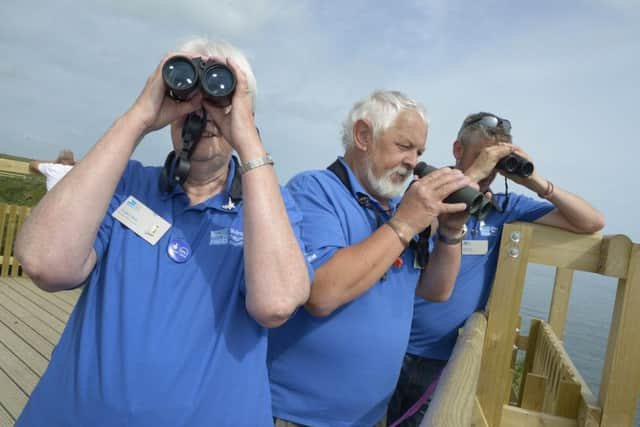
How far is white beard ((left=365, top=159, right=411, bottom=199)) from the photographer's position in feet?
5.45

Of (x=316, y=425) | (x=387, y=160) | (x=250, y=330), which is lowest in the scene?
(x=316, y=425)

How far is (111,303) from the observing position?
111cm

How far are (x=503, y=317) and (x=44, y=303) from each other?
4.81 m

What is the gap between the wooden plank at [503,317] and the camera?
1.71m

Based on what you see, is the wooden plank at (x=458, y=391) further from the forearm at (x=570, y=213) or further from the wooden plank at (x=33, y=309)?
the wooden plank at (x=33, y=309)

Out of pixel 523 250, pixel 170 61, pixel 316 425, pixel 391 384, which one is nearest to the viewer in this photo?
pixel 170 61

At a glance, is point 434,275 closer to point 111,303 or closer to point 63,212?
point 111,303

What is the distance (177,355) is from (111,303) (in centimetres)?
19

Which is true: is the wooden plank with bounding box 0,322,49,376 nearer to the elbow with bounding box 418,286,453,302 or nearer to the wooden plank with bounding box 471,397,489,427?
the elbow with bounding box 418,286,453,302

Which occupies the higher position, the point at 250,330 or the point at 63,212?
the point at 63,212

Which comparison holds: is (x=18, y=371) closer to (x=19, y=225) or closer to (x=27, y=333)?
(x=27, y=333)

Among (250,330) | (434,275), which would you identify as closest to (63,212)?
(250,330)

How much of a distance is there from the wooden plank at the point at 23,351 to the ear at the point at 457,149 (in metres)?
2.95

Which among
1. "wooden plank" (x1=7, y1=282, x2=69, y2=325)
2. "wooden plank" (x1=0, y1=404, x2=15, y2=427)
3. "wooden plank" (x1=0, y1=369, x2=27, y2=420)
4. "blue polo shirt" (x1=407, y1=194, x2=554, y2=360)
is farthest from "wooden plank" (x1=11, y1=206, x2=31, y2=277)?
"blue polo shirt" (x1=407, y1=194, x2=554, y2=360)
